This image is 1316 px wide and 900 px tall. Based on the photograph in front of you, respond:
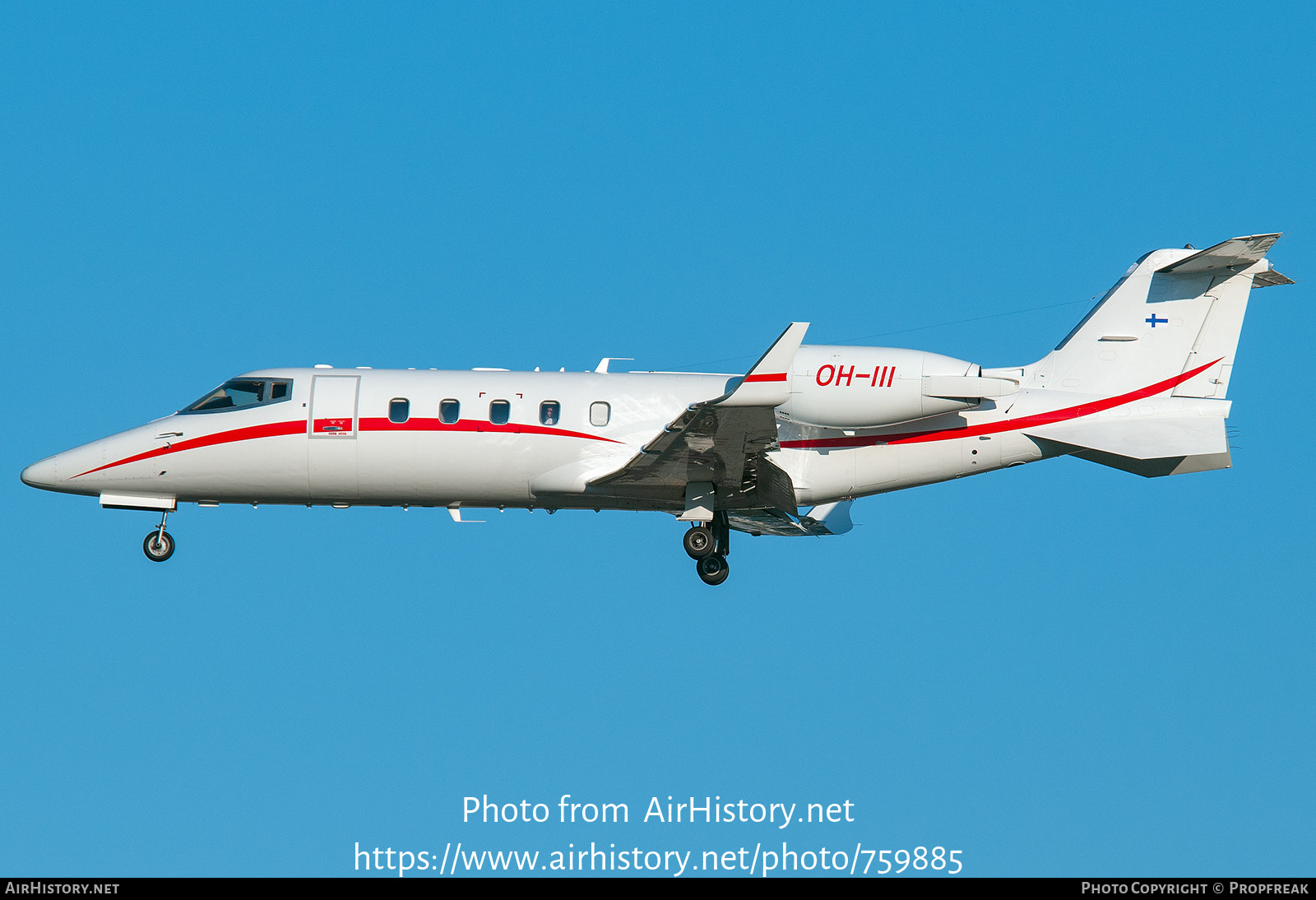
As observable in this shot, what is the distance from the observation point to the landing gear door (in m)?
21.6

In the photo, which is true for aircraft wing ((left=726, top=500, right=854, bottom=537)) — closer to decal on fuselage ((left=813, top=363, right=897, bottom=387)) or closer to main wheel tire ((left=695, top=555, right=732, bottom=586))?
main wheel tire ((left=695, top=555, right=732, bottom=586))

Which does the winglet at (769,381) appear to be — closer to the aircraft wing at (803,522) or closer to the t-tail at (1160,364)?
the t-tail at (1160,364)

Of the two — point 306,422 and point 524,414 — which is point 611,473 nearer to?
point 524,414

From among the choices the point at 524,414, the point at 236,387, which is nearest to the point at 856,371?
the point at 524,414

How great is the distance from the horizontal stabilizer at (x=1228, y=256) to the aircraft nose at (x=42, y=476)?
1749 cm

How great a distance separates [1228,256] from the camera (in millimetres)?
21312

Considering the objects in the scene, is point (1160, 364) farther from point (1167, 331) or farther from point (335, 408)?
point (335, 408)

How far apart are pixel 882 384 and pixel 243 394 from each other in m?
9.83

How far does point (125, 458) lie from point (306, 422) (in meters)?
3.01

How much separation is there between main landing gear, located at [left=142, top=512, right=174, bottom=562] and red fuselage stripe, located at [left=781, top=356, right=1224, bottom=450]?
32.0 ft

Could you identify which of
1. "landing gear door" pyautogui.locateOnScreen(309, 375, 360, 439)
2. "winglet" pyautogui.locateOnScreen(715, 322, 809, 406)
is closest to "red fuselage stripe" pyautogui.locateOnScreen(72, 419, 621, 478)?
"landing gear door" pyautogui.locateOnScreen(309, 375, 360, 439)

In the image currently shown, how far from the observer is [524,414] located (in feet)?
70.0

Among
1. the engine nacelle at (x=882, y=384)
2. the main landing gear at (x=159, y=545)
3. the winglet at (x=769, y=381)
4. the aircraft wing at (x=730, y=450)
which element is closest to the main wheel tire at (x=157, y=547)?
the main landing gear at (x=159, y=545)

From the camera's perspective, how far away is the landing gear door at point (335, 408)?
2158 cm
